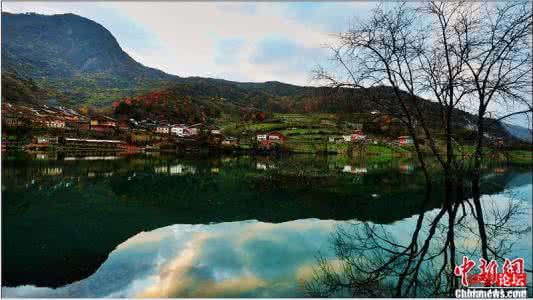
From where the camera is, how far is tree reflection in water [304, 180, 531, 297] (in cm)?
650

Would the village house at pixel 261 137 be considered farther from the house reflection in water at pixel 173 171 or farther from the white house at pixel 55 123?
the house reflection in water at pixel 173 171

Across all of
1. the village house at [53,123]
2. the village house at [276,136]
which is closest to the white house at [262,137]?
the village house at [276,136]

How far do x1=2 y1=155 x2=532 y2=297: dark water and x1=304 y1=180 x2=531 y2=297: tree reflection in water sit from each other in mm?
240

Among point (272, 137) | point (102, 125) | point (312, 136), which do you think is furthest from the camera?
point (102, 125)

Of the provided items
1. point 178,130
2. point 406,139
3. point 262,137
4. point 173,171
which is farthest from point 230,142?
point 406,139

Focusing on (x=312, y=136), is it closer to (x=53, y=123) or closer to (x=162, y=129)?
(x=162, y=129)

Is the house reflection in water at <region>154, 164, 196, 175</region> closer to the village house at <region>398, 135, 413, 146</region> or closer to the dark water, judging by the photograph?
the dark water

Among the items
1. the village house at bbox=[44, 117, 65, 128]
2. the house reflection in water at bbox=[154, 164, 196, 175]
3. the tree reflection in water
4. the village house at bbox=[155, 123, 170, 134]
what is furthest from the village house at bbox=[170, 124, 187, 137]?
the tree reflection in water

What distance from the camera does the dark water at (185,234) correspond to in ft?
21.8

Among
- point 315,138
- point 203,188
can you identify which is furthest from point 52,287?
point 315,138

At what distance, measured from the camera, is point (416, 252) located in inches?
334

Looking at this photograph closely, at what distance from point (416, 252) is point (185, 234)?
651 centimetres

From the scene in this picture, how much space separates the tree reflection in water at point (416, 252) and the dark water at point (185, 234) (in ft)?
0.79

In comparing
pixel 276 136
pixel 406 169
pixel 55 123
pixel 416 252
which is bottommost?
pixel 416 252
